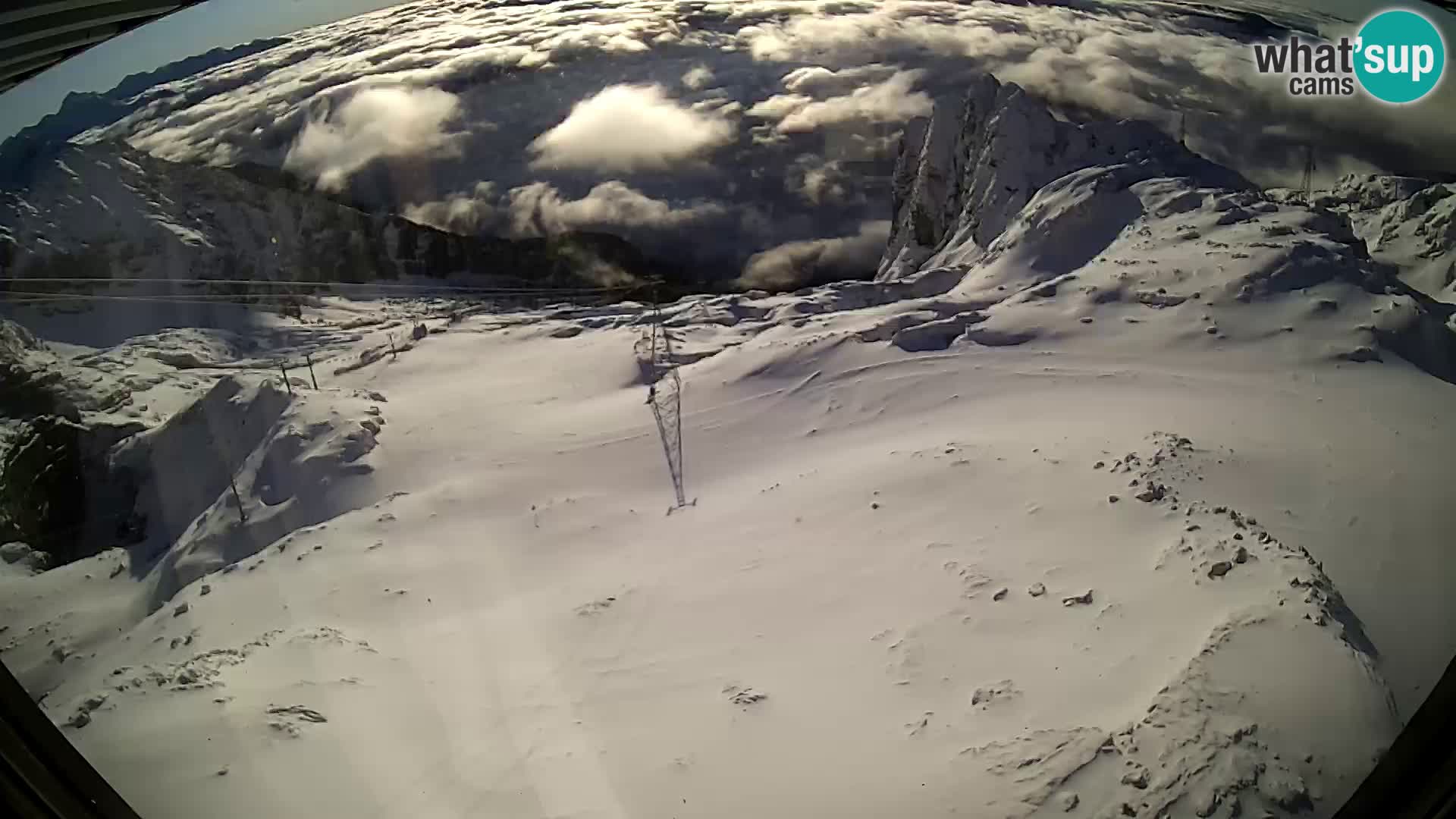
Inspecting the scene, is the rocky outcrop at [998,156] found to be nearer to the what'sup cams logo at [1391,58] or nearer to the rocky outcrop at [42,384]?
the what'sup cams logo at [1391,58]

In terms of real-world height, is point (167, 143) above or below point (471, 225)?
above

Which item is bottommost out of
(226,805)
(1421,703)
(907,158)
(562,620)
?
(1421,703)

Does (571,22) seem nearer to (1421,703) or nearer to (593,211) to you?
(593,211)

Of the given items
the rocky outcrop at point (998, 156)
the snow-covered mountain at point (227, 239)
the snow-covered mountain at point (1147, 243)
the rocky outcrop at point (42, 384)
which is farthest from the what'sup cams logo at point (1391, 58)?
the rocky outcrop at point (42, 384)

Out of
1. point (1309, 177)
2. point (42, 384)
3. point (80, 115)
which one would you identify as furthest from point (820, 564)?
point (80, 115)

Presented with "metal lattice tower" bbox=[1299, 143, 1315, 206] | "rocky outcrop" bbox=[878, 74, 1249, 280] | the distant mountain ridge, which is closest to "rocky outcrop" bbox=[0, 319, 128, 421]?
the distant mountain ridge

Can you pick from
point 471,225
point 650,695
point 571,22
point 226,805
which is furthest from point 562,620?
point 571,22

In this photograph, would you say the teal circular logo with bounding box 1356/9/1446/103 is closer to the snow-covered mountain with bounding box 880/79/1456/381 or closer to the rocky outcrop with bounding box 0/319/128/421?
the snow-covered mountain with bounding box 880/79/1456/381
